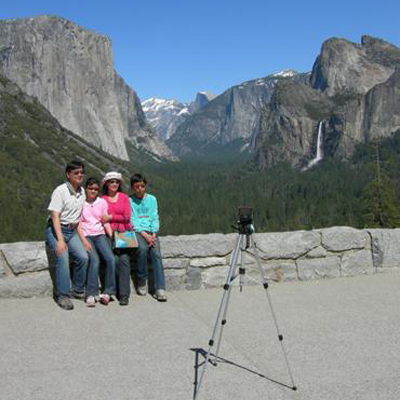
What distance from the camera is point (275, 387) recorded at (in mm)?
4398

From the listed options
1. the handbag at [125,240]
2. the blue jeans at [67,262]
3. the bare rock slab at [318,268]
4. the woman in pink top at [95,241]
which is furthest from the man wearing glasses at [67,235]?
the bare rock slab at [318,268]

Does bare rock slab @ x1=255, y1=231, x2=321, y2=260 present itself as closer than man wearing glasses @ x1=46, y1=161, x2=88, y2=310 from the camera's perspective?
No

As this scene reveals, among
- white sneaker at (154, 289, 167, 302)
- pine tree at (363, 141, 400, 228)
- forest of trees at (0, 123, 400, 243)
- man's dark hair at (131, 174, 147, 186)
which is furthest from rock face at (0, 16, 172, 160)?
white sneaker at (154, 289, 167, 302)

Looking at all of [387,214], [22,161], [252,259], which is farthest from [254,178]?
[252,259]

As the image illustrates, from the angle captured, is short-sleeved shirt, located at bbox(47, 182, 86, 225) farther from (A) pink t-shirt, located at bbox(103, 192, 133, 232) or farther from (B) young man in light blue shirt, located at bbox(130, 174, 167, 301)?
(B) young man in light blue shirt, located at bbox(130, 174, 167, 301)

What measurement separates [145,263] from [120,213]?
32.7 inches

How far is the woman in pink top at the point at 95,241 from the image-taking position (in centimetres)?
705

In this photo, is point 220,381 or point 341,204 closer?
point 220,381

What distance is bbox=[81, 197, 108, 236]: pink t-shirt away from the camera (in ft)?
24.2

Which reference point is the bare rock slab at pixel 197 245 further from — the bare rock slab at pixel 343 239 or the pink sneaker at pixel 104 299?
the bare rock slab at pixel 343 239

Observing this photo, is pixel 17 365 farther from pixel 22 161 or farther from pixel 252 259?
pixel 22 161

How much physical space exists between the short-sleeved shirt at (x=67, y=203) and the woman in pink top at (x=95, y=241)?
0.16 metres

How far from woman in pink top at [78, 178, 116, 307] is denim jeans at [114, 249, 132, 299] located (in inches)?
4.5

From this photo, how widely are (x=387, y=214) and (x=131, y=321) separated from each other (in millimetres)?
36970
